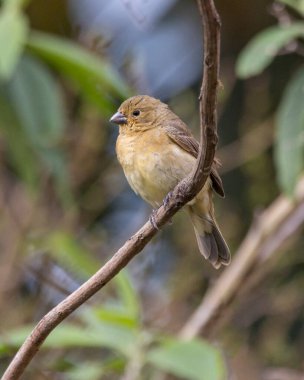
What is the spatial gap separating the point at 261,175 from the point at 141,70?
2.86ft

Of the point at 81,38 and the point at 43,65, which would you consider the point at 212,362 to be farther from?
the point at 81,38

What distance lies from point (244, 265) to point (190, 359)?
34.9 inches

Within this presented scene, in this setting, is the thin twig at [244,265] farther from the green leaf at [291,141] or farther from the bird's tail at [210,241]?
the bird's tail at [210,241]

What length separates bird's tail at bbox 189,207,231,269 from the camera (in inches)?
133

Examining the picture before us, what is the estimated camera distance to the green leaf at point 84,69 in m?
4.43

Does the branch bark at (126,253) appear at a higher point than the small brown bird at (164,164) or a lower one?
higher

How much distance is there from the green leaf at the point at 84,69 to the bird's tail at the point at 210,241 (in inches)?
41.6

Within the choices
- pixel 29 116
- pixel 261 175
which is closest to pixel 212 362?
pixel 29 116

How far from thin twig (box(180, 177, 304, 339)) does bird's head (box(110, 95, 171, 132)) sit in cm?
87

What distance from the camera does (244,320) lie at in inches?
211

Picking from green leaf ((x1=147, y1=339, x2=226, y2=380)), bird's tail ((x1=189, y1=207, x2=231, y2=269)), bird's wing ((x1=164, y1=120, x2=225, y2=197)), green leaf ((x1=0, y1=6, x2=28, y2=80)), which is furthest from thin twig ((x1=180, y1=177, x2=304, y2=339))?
green leaf ((x1=0, y1=6, x2=28, y2=80))

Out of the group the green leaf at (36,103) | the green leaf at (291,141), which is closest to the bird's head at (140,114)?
the green leaf at (291,141)

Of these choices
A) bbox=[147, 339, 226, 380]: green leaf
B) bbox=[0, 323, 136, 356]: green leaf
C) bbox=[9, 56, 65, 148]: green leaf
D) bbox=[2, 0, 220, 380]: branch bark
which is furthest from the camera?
bbox=[9, 56, 65, 148]: green leaf

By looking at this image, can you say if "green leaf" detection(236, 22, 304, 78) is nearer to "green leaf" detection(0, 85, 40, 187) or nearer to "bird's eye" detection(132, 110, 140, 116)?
"bird's eye" detection(132, 110, 140, 116)
